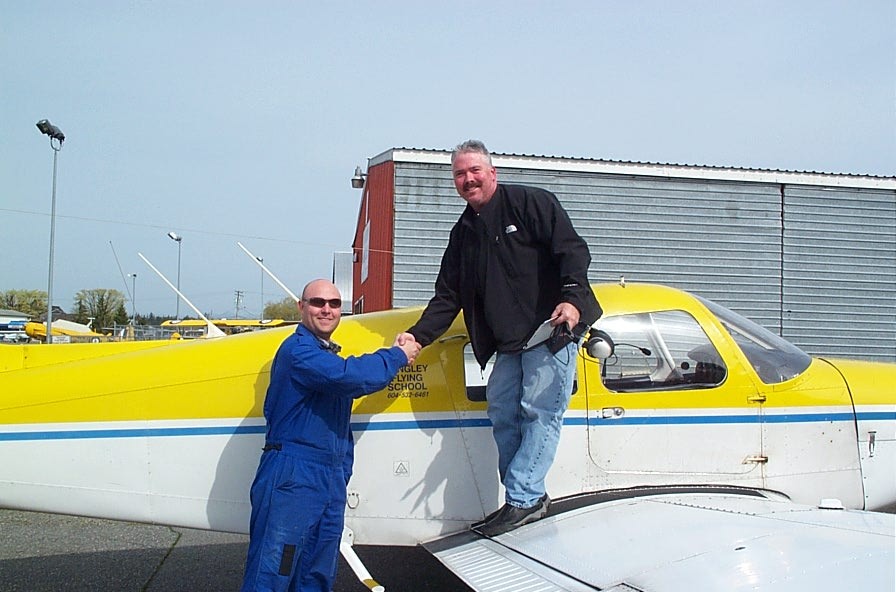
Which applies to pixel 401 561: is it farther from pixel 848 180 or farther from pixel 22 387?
pixel 848 180

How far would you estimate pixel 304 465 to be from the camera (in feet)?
10.7

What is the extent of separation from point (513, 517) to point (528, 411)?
0.54m

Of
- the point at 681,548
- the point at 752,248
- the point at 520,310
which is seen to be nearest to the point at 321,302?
the point at 520,310

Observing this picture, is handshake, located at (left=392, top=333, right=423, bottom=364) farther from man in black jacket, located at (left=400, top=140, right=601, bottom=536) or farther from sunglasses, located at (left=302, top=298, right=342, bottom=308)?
sunglasses, located at (left=302, top=298, right=342, bottom=308)

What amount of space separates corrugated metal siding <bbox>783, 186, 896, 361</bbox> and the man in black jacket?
1113 centimetres

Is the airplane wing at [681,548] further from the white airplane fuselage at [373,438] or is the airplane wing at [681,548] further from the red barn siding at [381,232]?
the red barn siding at [381,232]

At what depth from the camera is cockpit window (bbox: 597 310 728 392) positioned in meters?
4.10

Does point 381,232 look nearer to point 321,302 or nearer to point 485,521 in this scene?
point 485,521

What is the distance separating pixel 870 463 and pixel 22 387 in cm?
487

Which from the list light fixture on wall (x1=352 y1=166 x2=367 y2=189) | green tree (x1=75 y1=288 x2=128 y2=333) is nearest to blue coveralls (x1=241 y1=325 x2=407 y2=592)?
light fixture on wall (x1=352 y1=166 x2=367 y2=189)

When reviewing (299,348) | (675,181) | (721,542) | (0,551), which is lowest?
(0,551)

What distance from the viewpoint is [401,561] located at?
5.70 metres

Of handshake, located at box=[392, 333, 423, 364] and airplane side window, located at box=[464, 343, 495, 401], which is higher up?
handshake, located at box=[392, 333, 423, 364]

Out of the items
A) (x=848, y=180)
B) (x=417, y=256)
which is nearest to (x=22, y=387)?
(x=417, y=256)
